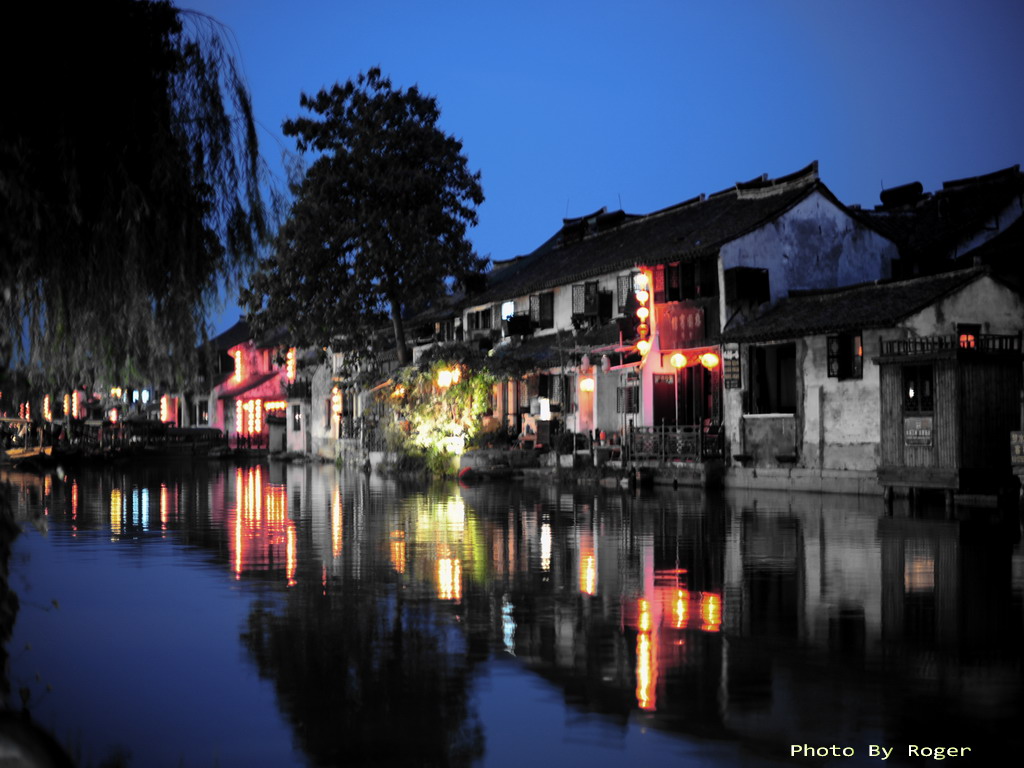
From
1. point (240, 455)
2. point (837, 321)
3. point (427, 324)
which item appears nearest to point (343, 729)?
point (837, 321)

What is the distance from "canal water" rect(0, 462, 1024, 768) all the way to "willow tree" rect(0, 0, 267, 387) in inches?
73.8

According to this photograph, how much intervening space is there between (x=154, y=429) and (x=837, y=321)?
46.6 metres

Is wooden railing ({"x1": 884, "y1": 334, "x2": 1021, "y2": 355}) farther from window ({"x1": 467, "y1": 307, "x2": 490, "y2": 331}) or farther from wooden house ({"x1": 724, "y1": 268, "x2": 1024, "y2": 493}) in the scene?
window ({"x1": 467, "y1": 307, "x2": 490, "y2": 331})

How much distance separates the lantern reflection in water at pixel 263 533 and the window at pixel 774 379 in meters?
12.9

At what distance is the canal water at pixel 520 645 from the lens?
659 cm

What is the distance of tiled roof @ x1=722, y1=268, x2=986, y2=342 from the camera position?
95.4 feet

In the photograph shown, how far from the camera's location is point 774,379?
3341cm

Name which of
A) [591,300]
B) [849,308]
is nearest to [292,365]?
[591,300]

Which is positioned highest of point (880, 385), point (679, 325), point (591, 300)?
point (591, 300)

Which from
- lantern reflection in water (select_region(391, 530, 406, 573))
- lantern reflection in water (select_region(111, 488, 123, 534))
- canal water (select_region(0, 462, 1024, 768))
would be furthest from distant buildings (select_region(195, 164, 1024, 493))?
lantern reflection in water (select_region(111, 488, 123, 534))

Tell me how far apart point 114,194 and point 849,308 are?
25.6 m

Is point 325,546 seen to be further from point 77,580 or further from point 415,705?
point 415,705

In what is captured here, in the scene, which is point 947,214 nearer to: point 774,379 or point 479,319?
point 774,379

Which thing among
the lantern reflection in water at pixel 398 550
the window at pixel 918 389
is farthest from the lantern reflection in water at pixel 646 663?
the window at pixel 918 389
